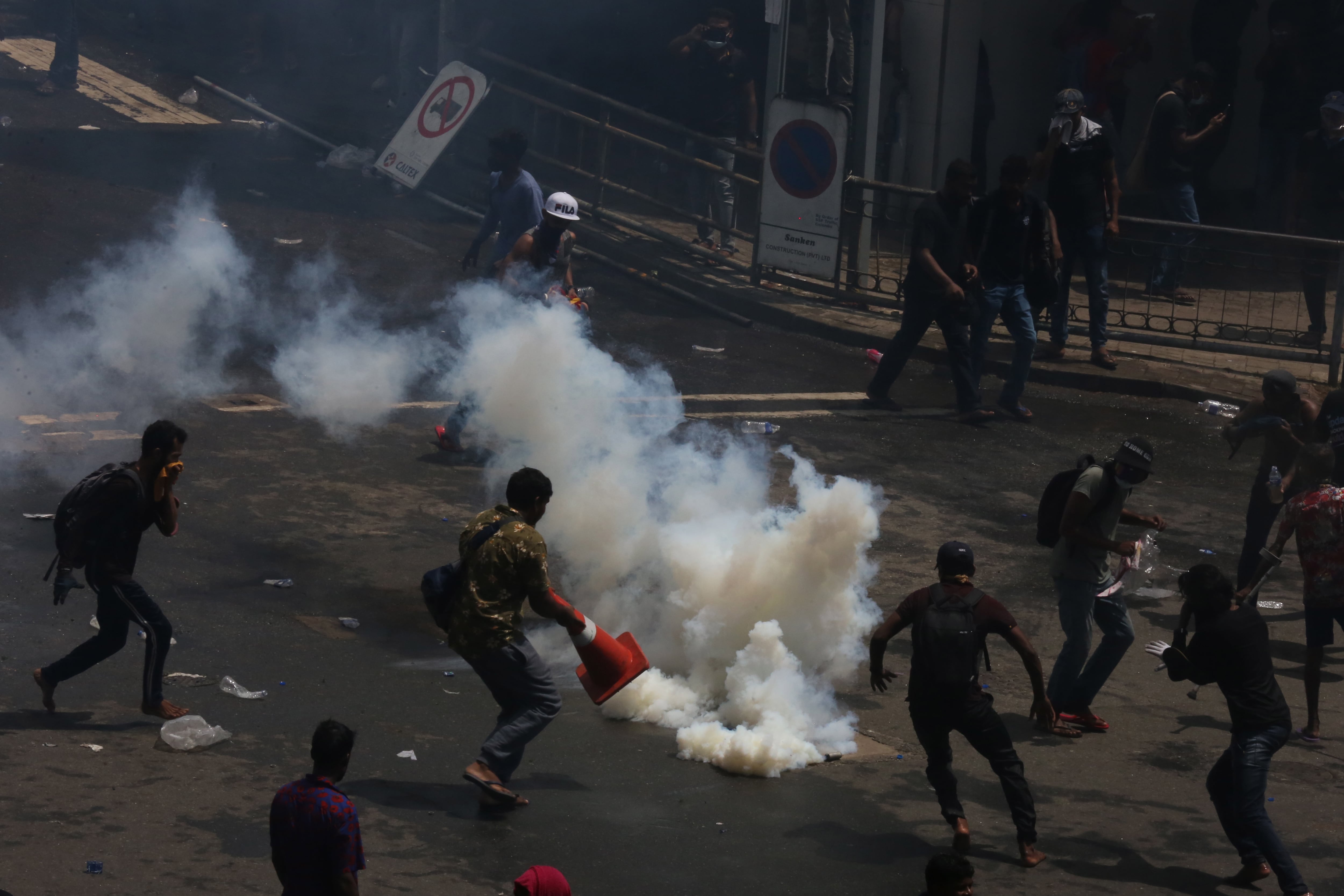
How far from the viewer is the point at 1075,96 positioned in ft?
39.2

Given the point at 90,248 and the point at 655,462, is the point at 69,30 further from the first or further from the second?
the point at 655,462

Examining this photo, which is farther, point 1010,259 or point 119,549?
point 1010,259

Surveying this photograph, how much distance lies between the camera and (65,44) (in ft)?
56.4

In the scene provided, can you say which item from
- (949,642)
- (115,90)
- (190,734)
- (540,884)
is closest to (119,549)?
(190,734)

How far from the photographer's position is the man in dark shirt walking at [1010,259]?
1102cm

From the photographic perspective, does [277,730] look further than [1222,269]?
No

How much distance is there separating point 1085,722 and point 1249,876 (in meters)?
1.44

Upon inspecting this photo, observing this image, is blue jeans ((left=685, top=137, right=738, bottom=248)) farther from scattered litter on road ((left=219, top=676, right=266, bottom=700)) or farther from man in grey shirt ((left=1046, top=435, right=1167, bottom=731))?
scattered litter on road ((left=219, top=676, right=266, bottom=700))

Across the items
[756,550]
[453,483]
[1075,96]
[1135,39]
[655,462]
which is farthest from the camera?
[1135,39]

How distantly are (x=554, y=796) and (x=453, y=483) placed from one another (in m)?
3.82

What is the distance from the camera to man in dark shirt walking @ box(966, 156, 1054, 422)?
1102cm

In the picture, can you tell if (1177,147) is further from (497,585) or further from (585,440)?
(497,585)

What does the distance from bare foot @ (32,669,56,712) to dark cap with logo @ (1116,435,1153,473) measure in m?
4.35

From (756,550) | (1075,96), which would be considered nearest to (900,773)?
(756,550)
